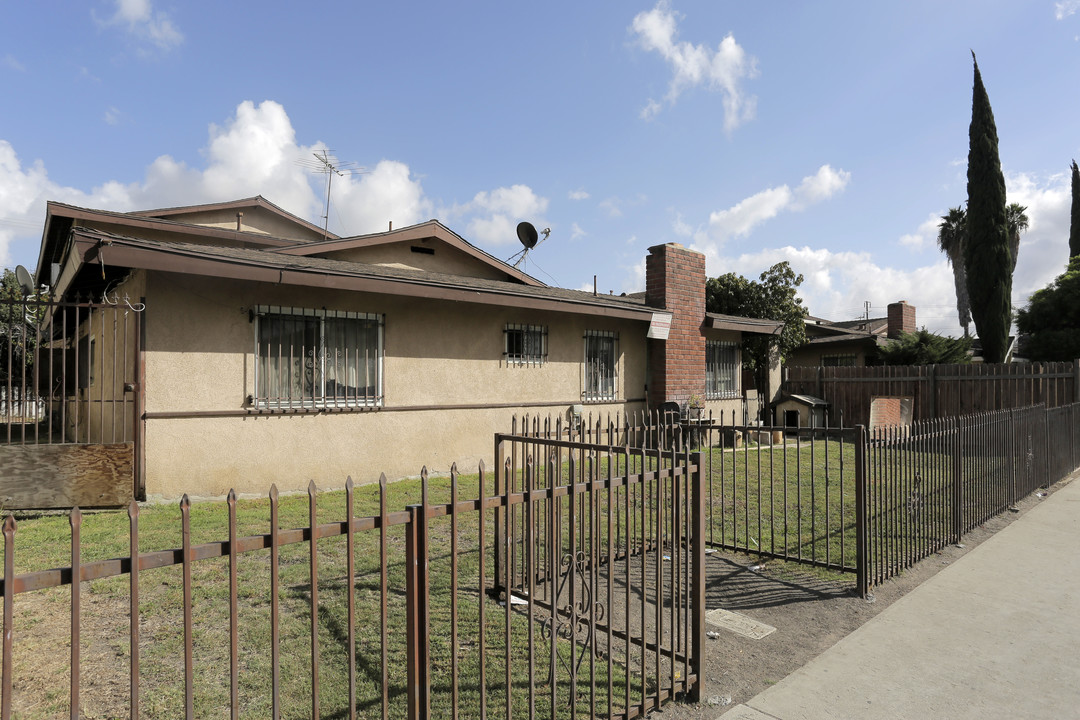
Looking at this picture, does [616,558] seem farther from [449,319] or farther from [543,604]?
[449,319]

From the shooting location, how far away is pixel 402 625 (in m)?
4.25

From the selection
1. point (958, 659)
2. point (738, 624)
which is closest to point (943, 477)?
point (958, 659)

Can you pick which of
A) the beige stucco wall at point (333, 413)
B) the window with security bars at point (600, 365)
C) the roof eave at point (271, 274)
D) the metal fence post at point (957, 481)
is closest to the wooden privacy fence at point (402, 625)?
the beige stucco wall at point (333, 413)

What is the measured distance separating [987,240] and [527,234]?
734 inches

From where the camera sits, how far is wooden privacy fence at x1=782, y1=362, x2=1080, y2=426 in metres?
13.6

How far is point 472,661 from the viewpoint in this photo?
149 inches

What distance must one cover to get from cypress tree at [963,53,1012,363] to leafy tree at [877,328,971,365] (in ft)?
7.64

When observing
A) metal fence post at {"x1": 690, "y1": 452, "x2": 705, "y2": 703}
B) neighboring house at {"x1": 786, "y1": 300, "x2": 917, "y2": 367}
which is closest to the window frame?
neighboring house at {"x1": 786, "y1": 300, "x2": 917, "y2": 367}

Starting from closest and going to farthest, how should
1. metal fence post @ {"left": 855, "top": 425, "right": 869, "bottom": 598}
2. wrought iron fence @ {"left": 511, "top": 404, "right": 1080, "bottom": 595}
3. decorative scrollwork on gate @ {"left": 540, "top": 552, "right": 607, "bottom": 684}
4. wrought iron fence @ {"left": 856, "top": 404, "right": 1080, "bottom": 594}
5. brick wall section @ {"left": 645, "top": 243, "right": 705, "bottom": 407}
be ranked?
1. decorative scrollwork on gate @ {"left": 540, "top": 552, "right": 607, "bottom": 684}
2. metal fence post @ {"left": 855, "top": 425, "right": 869, "bottom": 598}
3. wrought iron fence @ {"left": 511, "top": 404, "right": 1080, "bottom": 595}
4. wrought iron fence @ {"left": 856, "top": 404, "right": 1080, "bottom": 594}
5. brick wall section @ {"left": 645, "top": 243, "right": 705, "bottom": 407}

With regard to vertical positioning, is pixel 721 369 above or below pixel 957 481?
above

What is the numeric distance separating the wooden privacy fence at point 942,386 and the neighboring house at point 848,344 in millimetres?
3586

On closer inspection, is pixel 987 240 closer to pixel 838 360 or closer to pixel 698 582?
pixel 838 360

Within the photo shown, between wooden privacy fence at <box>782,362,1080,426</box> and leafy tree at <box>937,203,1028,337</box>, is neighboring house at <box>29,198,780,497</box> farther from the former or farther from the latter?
leafy tree at <box>937,203,1028,337</box>

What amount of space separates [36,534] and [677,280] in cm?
1149
